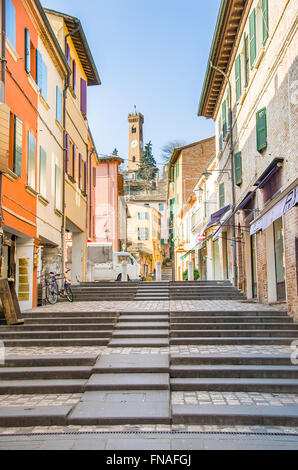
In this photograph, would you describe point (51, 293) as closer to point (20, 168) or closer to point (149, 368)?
point (20, 168)

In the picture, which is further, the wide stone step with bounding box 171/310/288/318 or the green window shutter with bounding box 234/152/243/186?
the green window shutter with bounding box 234/152/243/186

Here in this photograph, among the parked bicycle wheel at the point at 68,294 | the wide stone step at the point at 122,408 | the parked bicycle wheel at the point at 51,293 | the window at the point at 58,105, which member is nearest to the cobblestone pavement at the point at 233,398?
the wide stone step at the point at 122,408

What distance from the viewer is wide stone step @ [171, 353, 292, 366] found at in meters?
8.15

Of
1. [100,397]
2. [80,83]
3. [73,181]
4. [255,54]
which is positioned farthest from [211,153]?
[100,397]

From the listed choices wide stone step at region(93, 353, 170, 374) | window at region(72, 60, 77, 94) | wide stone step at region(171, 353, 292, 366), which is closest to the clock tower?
window at region(72, 60, 77, 94)

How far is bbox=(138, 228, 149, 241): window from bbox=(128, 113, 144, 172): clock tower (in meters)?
47.1

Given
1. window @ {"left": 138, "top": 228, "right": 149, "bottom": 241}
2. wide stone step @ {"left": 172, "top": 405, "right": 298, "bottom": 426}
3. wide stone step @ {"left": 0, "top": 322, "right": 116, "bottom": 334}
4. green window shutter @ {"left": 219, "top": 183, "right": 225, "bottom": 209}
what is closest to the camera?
wide stone step @ {"left": 172, "top": 405, "right": 298, "bottom": 426}

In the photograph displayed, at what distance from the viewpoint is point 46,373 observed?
312 inches

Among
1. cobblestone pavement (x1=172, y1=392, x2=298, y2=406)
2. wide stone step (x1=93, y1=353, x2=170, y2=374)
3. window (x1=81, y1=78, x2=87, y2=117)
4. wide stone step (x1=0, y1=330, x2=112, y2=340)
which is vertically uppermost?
window (x1=81, y1=78, x2=87, y2=117)

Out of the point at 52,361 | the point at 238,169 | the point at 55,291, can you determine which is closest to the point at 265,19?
the point at 238,169

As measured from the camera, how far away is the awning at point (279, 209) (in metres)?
9.26

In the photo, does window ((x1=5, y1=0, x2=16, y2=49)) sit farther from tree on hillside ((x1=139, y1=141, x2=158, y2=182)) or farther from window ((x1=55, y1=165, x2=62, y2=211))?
tree on hillside ((x1=139, y1=141, x2=158, y2=182))

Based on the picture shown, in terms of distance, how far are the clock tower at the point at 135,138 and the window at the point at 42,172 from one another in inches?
3815
